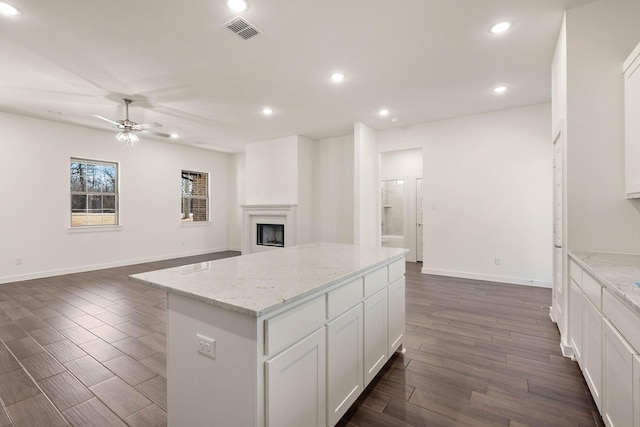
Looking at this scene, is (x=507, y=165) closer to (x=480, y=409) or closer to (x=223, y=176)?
(x=480, y=409)

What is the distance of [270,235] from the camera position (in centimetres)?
720

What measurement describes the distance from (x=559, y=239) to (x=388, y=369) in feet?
7.01

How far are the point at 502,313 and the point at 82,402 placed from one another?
396cm

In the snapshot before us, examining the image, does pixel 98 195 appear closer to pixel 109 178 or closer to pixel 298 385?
pixel 109 178

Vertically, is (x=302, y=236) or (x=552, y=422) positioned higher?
(x=302, y=236)

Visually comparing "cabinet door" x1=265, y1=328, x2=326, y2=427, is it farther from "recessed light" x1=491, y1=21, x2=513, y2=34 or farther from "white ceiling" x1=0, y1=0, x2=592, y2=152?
"recessed light" x1=491, y1=21, x2=513, y2=34

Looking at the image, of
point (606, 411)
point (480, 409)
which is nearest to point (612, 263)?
point (606, 411)

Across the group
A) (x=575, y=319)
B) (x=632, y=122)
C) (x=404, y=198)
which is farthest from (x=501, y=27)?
(x=404, y=198)

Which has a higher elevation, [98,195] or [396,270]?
[98,195]

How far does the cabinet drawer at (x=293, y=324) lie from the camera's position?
1.15 metres

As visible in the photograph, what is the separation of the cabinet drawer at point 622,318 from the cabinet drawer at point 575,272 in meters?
0.60

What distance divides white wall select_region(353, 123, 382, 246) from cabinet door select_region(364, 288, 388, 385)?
11.0ft

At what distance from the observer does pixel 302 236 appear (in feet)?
21.7

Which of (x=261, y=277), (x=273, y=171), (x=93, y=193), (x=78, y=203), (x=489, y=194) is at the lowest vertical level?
(x=261, y=277)
